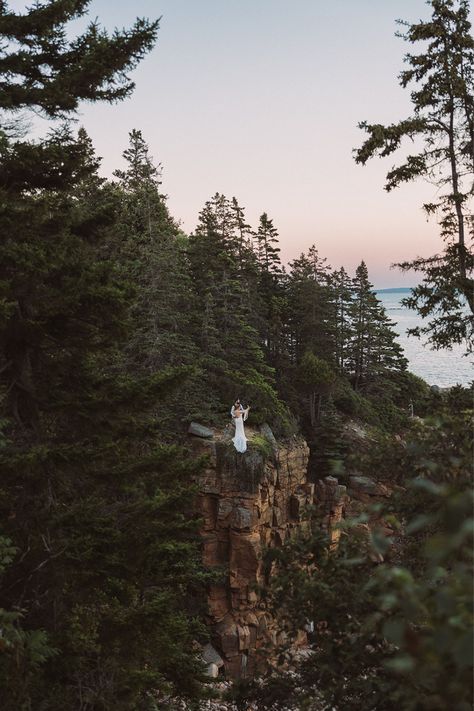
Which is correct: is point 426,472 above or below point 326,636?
above

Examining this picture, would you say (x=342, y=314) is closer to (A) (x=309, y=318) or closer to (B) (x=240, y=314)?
(A) (x=309, y=318)

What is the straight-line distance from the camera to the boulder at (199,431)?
21578mm

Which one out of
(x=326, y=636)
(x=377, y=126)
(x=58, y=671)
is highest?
(x=377, y=126)

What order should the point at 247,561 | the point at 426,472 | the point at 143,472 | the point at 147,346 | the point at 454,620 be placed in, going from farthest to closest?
the point at 147,346
the point at 247,561
the point at 143,472
the point at 426,472
the point at 454,620

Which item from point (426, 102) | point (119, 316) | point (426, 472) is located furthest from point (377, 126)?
point (426, 472)

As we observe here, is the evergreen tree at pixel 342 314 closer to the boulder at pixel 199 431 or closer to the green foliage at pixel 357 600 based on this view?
the boulder at pixel 199 431

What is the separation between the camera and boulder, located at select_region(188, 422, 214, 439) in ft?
70.8

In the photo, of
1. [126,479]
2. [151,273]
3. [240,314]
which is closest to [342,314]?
[240,314]

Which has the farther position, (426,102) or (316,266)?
(316,266)

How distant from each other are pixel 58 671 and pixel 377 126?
35.4 ft

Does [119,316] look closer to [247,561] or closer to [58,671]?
[58,671]

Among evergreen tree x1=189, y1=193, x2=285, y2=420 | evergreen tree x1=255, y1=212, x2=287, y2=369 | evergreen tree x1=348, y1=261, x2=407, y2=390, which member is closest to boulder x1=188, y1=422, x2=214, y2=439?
evergreen tree x1=189, y1=193, x2=285, y2=420

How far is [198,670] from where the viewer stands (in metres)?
9.20

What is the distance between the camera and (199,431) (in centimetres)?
2161
